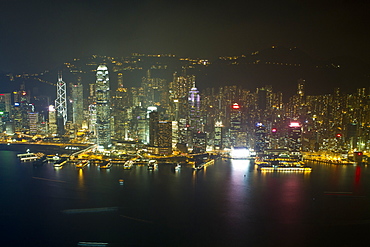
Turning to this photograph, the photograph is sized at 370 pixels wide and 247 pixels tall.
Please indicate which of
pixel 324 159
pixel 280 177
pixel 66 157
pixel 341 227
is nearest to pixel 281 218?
pixel 341 227

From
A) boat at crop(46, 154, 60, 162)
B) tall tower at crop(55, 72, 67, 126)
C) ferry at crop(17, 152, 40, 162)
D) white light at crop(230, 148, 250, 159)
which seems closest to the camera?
boat at crop(46, 154, 60, 162)

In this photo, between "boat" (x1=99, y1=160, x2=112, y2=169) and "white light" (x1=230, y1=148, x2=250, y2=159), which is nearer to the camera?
"boat" (x1=99, y1=160, x2=112, y2=169)

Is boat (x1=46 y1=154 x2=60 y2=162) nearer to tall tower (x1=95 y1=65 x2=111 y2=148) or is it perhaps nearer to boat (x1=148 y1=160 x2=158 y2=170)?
tall tower (x1=95 y1=65 x2=111 y2=148)

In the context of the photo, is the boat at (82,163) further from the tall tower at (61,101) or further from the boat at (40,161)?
the tall tower at (61,101)

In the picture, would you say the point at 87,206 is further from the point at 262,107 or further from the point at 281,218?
the point at 262,107

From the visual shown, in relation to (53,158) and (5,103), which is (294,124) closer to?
(53,158)

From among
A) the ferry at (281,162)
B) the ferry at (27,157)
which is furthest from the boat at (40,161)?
the ferry at (281,162)

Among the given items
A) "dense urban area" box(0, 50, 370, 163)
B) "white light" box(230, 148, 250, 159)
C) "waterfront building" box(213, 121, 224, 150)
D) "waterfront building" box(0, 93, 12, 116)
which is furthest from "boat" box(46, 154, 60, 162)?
"white light" box(230, 148, 250, 159)
